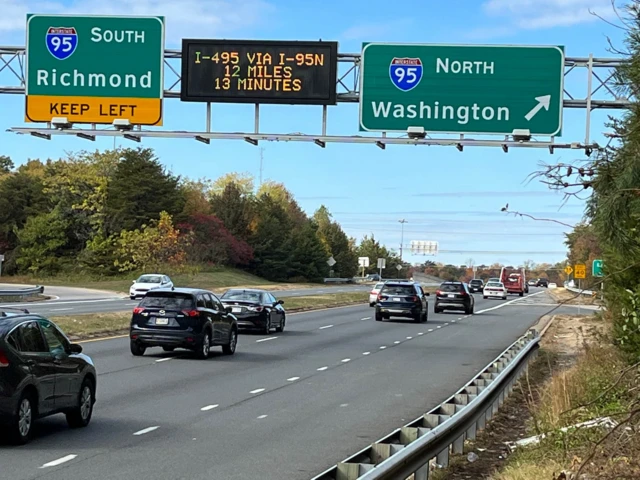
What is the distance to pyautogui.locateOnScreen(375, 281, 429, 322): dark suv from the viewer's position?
133ft

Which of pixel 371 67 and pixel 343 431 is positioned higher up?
pixel 371 67

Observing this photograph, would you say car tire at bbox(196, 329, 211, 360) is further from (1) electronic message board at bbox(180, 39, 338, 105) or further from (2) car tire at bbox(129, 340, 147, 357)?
(1) electronic message board at bbox(180, 39, 338, 105)

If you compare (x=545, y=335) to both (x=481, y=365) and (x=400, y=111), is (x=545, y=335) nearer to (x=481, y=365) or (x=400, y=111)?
(x=481, y=365)

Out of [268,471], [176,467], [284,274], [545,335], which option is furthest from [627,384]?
[284,274]

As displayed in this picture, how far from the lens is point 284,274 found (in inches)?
4441

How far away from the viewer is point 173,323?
71.1ft

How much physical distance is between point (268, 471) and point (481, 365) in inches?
530

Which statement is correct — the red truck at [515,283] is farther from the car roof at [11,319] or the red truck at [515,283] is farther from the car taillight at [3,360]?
the car taillight at [3,360]

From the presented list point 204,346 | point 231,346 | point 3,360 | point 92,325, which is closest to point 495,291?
point 92,325

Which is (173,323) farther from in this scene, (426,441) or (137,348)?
(426,441)

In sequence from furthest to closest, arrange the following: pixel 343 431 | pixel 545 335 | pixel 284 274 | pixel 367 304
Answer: pixel 284 274 < pixel 367 304 < pixel 545 335 < pixel 343 431

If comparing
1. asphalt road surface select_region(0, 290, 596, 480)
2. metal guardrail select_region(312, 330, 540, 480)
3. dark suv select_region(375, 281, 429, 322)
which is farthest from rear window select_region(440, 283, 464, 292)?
metal guardrail select_region(312, 330, 540, 480)

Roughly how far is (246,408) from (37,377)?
4051 mm

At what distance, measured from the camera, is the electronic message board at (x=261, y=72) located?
21.4 meters
